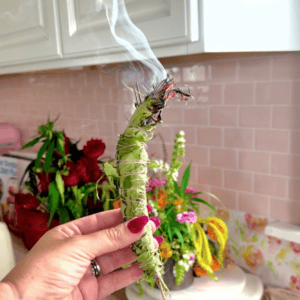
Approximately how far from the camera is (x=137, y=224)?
0.55 metres

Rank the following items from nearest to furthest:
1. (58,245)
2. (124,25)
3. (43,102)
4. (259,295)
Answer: (58,245) < (124,25) < (259,295) < (43,102)

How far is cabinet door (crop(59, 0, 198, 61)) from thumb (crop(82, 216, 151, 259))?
36 centimetres

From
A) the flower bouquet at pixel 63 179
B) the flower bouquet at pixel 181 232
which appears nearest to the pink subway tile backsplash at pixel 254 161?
the flower bouquet at pixel 181 232

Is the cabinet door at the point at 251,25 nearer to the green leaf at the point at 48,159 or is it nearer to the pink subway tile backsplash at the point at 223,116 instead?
the pink subway tile backsplash at the point at 223,116

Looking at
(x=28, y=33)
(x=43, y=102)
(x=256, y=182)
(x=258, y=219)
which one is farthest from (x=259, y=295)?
(x=43, y=102)

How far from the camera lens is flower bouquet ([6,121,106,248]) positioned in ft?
3.26

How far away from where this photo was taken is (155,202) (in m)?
0.94

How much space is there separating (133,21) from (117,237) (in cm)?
47

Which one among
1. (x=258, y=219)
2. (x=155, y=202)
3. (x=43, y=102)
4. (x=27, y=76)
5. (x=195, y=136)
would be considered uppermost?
(x=27, y=76)

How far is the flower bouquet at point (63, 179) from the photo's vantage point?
0.99m

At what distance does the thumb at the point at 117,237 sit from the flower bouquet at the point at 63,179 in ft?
1.22

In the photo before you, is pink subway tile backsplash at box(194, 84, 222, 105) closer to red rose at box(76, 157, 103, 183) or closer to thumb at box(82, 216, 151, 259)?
red rose at box(76, 157, 103, 183)

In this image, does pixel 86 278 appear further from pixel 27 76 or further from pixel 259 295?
pixel 27 76

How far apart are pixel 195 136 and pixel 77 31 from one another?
55 centimetres
